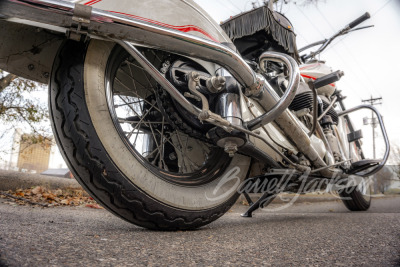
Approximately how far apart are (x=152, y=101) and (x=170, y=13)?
0.47 metres

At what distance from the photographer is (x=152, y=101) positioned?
1312mm

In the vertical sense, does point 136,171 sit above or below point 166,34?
below

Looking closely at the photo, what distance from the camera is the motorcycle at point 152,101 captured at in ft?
2.55

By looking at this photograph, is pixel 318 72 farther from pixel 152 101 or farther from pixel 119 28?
pixel 119 28

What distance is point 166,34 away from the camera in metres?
0.77

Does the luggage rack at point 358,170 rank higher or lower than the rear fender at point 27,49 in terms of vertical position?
lower

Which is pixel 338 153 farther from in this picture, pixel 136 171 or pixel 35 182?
pixel 35 182

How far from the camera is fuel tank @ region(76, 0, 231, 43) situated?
0.87 meters

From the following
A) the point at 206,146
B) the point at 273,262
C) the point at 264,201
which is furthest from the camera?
the point at 264,201

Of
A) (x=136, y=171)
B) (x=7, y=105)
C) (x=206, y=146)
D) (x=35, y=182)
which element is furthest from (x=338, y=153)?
(x=7, y=105)

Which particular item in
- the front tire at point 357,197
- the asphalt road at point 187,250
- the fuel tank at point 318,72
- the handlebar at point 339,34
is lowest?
the front tire at point 357,197

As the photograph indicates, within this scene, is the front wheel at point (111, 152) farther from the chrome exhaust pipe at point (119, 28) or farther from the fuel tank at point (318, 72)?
the fuel tank at point (318, 72)

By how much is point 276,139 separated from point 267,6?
0.82 meters

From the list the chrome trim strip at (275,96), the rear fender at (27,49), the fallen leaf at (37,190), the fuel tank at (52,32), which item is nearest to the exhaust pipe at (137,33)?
the chrome trim strip at (275,96)
